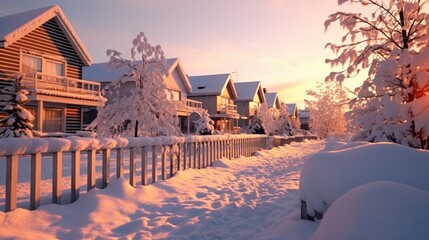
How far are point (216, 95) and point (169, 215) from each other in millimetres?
35939

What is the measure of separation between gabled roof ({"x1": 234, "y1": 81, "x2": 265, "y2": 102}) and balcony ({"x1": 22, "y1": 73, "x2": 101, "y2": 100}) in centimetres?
3281

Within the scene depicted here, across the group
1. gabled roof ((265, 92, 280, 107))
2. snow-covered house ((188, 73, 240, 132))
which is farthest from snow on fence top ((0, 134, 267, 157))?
gabled roof ((265, 92, 280, 107))

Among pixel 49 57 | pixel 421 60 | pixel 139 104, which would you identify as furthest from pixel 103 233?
pixel 49 57

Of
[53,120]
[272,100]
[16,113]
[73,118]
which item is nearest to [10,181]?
[16,113]

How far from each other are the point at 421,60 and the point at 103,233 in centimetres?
530

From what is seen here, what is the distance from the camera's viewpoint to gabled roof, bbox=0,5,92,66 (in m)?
16.2

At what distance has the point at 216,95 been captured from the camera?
4069 cm

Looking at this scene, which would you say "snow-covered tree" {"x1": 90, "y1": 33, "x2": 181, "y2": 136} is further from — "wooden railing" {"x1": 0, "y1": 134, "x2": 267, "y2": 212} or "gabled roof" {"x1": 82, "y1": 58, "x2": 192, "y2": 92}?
"gabled roof" {"x1": 82, "y1": 58, "x2": 192, "y2": 92}

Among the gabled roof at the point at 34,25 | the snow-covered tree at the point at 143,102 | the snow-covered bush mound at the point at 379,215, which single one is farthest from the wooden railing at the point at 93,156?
the gabled roof at the point at 34,25

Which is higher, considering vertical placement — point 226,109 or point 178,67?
point 178,67

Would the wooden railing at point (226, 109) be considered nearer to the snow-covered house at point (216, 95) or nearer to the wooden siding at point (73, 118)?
the snow-covered house at point (216, 95)

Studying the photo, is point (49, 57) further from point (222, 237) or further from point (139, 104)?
point (222, 237)

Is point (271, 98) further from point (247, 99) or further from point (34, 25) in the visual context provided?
point (34, 25)

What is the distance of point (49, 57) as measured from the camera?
756 inches
